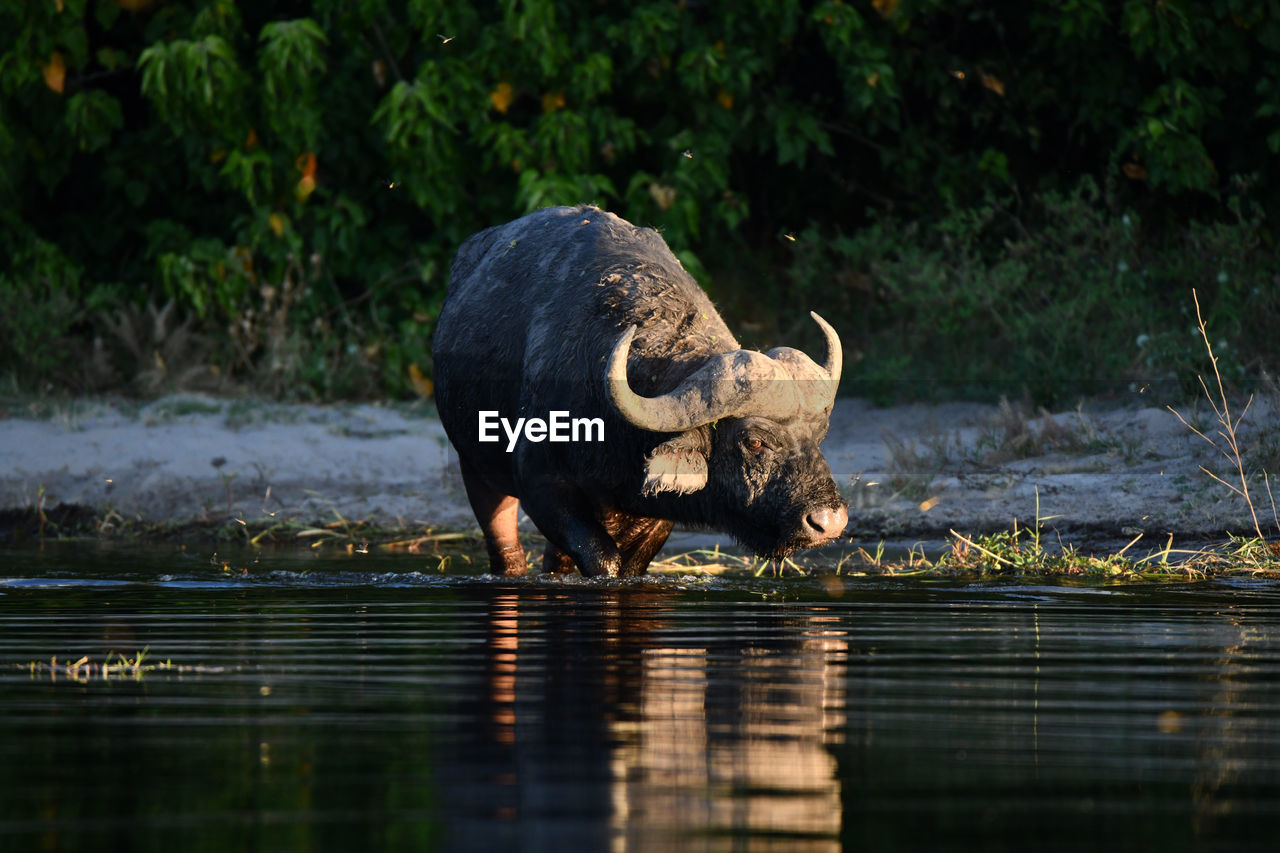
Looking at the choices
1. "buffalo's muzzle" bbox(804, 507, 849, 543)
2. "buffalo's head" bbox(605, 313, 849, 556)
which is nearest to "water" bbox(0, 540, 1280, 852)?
"buffalo's muzzle" bbox(804, 507, 849, 543)

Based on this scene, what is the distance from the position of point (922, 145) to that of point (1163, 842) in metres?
13.9

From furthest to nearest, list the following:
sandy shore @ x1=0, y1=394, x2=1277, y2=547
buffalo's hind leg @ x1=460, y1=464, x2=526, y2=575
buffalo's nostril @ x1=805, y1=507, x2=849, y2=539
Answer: sandy shore @ x1=0, y1=394, x2=1277, y2=547 < buffalo's hind leg @ x1=460, y1=464, x2=526, y2=575 < buffalo's nostril @ x1=805, y1=507, x2=849, y2=539

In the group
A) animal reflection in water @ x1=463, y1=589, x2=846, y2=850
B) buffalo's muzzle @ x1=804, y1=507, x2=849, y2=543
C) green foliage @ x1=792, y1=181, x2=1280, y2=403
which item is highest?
green foliage @ x1=792, y1=181, x2=1280, y2=403

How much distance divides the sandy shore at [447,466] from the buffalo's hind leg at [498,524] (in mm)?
1732

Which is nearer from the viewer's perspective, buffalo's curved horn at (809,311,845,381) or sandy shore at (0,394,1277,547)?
buffalo's curved horn at (809,311,845,381)

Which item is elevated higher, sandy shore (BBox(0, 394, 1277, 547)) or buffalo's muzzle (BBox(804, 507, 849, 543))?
sandy shore (BBox(0, 394, 1277, 547))

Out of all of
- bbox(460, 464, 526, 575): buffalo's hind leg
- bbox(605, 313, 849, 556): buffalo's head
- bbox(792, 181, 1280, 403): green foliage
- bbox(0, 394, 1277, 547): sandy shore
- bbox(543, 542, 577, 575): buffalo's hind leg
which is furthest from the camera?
bbox(792, 181, 1280, 403): green foliage

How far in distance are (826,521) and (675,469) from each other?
72 centimetres

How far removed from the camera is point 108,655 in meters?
5.69

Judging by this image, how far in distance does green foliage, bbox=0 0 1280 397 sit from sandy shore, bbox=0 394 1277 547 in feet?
4.41

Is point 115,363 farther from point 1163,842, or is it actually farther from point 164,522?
point 1163,842

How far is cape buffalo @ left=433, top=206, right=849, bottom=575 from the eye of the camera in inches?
313

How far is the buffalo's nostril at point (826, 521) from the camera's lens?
301 inches

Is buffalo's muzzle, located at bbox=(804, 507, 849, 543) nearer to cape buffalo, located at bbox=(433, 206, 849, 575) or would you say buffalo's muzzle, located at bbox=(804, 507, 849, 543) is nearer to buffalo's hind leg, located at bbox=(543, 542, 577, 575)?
cape buffalo, located at bbox=(433, 206, 849, 575)
